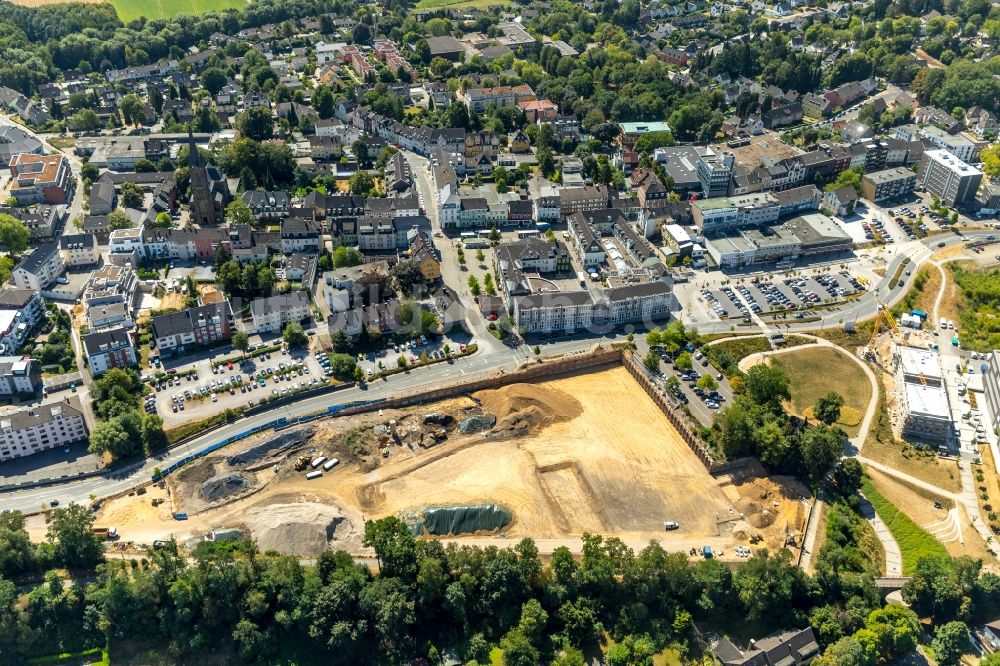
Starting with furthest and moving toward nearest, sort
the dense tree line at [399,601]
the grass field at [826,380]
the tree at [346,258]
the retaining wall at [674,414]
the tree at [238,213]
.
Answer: the tree at [238,213] < the tree at [346,258] < the grass field at [826,380] < the retaining wall at [674,414] < the dense tree line at [399,601]

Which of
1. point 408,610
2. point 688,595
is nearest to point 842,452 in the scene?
point 688,595

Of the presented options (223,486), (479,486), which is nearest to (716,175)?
(479,486)

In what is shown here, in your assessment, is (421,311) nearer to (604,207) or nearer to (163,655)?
(604,207)

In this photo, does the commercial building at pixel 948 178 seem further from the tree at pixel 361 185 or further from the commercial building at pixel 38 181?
the commercial building at pixel 38 181

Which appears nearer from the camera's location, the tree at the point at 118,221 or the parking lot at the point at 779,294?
the parking lot at the point at 779,294

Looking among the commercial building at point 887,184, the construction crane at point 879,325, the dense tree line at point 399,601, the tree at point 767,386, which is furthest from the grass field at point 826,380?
the commercial building at point 887,184

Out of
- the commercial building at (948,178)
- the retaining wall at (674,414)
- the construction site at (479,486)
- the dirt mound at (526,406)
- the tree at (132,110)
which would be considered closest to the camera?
the construction site at (479,486)

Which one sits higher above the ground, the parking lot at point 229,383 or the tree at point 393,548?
the parking lot at point 229,383

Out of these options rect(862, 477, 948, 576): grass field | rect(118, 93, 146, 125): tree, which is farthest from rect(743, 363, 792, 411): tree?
rect(118, 93, 146, 125): tree
